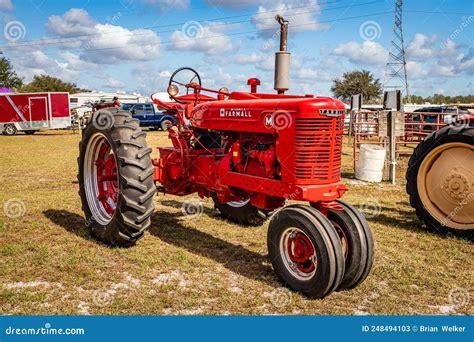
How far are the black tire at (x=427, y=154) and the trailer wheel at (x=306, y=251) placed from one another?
8.59 ft

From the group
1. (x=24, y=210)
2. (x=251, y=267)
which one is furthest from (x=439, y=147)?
(x=24, y=210)

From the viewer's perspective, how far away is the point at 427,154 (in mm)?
6039

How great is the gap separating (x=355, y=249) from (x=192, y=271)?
1548 millimetres

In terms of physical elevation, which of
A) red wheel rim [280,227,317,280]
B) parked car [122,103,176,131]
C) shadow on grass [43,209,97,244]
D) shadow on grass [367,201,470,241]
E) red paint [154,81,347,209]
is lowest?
shadow on grass [367,201,470,241]

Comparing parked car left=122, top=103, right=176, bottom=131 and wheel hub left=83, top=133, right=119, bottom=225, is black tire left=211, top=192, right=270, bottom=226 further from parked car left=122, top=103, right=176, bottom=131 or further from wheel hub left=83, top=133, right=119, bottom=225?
parked car left=122, top=103, right=176, bottom=131

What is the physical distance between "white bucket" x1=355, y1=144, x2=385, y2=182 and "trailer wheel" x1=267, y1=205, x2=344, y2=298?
6.27m

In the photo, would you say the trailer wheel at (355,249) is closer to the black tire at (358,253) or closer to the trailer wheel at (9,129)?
the black tire at (358,253)

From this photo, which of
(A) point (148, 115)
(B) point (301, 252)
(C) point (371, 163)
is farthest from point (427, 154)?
(A) point (148, 115)

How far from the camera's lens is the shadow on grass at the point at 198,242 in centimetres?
449

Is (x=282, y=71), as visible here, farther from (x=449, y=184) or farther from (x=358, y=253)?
(x=358, y=253)

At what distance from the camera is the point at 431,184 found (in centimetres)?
607

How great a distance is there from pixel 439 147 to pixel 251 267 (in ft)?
10.1

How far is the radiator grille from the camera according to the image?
4.02 m

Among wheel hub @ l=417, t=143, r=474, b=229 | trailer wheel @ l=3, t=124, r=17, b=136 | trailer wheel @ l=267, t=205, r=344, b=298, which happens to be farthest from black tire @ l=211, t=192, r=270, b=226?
trailer wheel @ l=3, t=124, r=17, b=136
